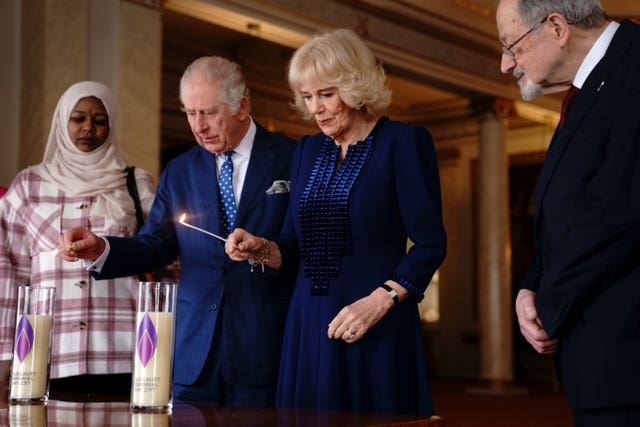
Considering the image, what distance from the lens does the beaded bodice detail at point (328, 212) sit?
84.2 inches

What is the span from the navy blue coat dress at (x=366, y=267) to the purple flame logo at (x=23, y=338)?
64cm

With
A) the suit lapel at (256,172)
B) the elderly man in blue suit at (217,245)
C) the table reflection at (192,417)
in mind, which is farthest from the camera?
the suit lapel at (256,172)

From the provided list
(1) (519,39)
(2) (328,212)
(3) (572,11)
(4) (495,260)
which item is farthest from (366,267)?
(4) (495,260)

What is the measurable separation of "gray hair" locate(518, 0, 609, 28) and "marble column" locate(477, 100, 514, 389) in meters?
8.63

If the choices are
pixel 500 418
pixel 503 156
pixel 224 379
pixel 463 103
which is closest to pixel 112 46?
pixel 224 379

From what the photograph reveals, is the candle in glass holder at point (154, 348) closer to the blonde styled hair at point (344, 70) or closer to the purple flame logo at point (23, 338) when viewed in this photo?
the purple flame logo at point (23, 338)

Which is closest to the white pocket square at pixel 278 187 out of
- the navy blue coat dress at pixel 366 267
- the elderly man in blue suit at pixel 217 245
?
the elderly man in blue suit at pixel 217 245

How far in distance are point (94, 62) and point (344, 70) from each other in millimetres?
3925

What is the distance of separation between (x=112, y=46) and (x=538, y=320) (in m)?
4.66

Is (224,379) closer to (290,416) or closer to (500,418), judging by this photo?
(290,416)

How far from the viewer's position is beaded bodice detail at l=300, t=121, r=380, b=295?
214 centimetres

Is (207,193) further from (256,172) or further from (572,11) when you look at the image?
(572,11)

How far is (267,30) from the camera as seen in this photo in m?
7.49

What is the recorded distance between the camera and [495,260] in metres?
10.2
